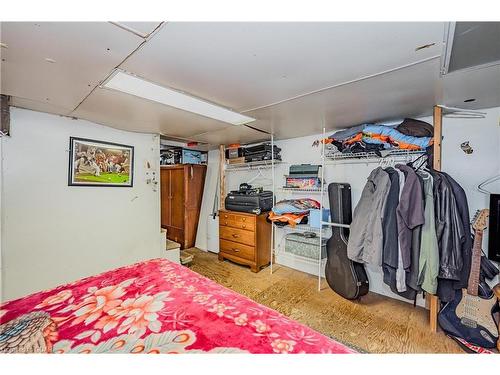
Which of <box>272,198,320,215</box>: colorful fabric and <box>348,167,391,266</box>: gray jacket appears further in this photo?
<box>272,198,320,215</box>: colorful fabric

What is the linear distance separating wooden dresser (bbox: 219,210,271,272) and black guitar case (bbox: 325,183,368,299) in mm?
968

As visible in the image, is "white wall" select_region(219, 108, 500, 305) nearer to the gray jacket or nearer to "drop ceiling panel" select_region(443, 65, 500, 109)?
"drop ceiling panel" select_region(443, 65, 500, 109)

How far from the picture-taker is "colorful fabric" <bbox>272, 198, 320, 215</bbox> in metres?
2.76

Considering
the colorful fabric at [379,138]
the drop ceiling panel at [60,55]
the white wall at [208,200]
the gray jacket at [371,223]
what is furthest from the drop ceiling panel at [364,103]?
the white wall at [208,200]

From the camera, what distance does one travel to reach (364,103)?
1779 mm

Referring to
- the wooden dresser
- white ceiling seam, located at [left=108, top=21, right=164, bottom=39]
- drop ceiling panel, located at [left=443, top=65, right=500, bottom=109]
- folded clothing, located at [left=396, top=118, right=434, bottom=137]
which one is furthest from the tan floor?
white ceiling seam, located at [left=108, top=21, right=164, bottom=39]

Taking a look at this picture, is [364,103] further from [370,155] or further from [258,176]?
[258,176]

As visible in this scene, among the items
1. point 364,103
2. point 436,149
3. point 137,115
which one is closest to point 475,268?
point 436,149

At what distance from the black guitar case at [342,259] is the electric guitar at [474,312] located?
26.0 inches

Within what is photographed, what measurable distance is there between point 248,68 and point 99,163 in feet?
6.81

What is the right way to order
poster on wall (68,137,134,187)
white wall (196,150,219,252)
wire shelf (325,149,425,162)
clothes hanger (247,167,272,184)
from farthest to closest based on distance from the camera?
white wall (196,150,219,252)
clothes hanger (247,167,272,184)
poster on wall (68,137,134,187)
wire shelf (325,149,425,162)
